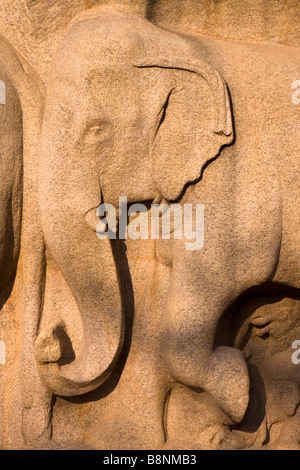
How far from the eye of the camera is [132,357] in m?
2.12

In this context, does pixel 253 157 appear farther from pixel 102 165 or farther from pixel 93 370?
pixel 93 370

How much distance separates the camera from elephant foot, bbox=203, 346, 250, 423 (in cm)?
200

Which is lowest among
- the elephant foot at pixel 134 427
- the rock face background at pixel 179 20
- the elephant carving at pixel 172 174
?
the elephant foot at pixel 134 427

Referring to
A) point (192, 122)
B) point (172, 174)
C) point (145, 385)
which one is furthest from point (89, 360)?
point (192, 122)

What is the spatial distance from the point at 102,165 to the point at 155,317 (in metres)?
0.48

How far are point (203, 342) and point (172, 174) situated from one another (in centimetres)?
48

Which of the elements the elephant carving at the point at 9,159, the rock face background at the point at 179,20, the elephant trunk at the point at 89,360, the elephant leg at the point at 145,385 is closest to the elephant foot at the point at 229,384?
the elephant leg at the point at 145,385

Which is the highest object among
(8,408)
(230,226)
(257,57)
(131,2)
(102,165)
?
(131,2)

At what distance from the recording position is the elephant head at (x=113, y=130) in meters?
1.89

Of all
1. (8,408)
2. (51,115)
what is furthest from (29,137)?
(8,408)

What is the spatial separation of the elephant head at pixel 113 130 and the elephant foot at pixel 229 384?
0.37m

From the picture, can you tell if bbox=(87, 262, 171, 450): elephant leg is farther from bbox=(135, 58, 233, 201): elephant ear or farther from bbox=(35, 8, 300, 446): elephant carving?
bbox=(135, 58, 233, 201): elephant ear

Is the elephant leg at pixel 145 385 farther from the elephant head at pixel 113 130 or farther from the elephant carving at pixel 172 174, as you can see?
the elephant head at pixel 113 130

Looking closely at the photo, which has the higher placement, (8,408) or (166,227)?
(166,227)
